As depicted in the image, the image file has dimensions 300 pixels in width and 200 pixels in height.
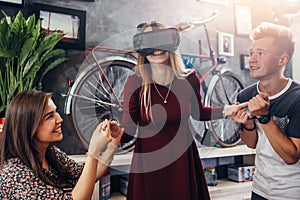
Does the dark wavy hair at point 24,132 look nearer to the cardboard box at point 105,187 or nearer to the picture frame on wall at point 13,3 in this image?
the cardboard box at point 105,187

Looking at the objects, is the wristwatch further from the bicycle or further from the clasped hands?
the bicycle

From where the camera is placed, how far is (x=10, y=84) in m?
1.76

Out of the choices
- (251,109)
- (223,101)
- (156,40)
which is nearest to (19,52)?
(156,40)

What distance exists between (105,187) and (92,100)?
2.06ft

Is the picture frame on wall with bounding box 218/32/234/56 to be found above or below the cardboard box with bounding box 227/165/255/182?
above

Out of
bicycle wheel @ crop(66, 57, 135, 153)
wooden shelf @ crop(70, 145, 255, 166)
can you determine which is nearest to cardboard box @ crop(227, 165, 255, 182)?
wooden shelf @ crop(70, 145, 255, 166)

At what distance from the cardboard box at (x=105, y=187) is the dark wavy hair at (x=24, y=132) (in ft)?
2.67

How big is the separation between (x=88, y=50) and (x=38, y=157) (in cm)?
119

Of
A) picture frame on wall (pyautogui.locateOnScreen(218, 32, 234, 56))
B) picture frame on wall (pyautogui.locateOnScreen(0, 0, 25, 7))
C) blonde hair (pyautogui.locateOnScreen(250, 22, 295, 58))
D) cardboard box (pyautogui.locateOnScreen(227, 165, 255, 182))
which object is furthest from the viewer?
picture frame on wall (pyautogui.locateOnScreen(218, 32, 234, 56))

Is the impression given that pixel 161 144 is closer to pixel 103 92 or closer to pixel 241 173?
pixel 103 92

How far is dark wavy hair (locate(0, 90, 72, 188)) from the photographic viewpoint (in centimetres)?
127

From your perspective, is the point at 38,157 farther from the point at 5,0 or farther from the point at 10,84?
the point at 5,0

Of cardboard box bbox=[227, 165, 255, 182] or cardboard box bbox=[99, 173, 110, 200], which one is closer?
cardboard box bbox=[99, 173, 110, 200]

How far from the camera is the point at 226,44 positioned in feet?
9.90
